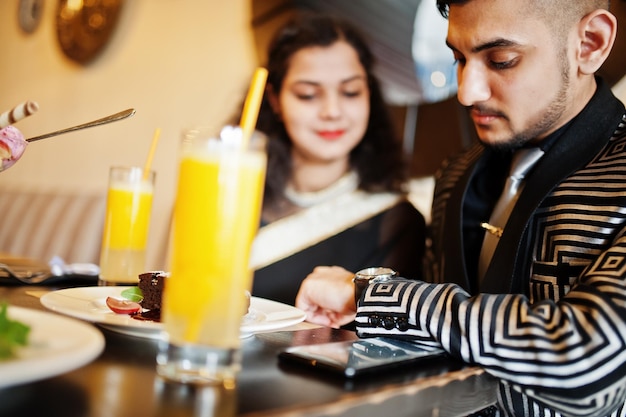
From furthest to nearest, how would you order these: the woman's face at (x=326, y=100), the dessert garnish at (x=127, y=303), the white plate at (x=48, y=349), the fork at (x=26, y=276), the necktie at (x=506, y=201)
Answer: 1. the woman's face at (x=326, y=100)
2. the necktie at (x=506, y=201)
3. the fork at (x=26, y=276)
4. the dessert garnish at (x=127, y=303)
5. the white plate at (x=48, y=349)

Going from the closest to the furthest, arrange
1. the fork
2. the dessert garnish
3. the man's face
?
the dessert garnish, the fork, the man's face

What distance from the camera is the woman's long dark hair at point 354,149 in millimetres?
2459

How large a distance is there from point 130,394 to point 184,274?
125mm

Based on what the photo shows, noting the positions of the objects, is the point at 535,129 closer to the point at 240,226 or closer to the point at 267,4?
the point at 240,226

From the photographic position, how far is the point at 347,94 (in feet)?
7.84

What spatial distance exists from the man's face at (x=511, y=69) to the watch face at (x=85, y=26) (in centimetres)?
248

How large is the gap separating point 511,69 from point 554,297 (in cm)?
53

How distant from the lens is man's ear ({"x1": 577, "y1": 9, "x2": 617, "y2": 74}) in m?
1.37

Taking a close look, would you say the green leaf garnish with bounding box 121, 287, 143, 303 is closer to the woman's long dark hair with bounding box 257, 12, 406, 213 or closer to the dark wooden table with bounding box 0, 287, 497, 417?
the dark wooden table with bounding box 0, 287, 497, 417

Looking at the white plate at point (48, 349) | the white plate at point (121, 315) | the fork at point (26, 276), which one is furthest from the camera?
the fork at point (26, 276)

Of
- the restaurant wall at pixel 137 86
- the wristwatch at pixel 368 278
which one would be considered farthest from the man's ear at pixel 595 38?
the restaurant wall at pixel 137 86

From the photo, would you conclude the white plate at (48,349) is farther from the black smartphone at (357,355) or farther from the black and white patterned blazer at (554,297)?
the black and white patterned blazer at (554,297)

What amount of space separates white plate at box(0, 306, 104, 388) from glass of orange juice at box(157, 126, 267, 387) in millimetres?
80

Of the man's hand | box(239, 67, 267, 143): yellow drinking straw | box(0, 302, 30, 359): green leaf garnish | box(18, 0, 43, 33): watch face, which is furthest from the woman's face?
box(18, 0, 43, 33): watch face
